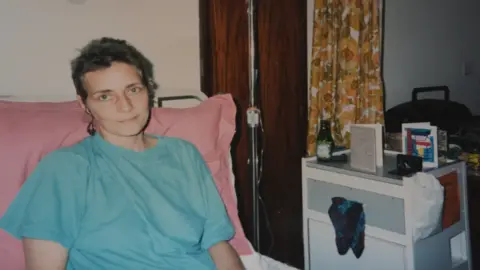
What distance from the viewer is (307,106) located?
8.09 feet

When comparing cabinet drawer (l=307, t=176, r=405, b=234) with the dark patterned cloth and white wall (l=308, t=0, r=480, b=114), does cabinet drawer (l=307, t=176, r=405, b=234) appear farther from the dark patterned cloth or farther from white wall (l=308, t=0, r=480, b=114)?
white wall (l=308, t=0, r=480, b=114)

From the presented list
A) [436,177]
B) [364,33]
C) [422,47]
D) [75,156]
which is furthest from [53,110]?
[422,47]

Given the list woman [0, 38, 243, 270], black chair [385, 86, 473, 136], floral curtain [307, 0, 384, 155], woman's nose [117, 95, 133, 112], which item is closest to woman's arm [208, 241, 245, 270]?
woman [0, 38, 243, 270]

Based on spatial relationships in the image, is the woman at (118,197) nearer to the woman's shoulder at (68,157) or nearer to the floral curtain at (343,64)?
the woman's shoulder at (68,157)

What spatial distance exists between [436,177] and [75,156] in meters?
1.29

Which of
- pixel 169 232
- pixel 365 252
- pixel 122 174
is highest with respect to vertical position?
pixel 122 174

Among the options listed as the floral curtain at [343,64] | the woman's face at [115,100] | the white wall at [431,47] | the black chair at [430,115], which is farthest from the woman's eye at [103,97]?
the black chair at [430,115]

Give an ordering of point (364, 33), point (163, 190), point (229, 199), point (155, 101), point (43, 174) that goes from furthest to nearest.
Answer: point (364, 33), point (155, 101), point (229, 199), point (163, 190), point (43, 174)

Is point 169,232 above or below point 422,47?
below

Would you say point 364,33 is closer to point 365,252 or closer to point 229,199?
point 365,252

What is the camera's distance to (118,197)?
47.4 inches

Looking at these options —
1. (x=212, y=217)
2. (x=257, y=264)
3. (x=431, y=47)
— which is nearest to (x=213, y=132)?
(x=212, y=217)

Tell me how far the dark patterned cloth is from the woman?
66 cm

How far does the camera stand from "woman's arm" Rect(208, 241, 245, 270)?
1.33 meters
